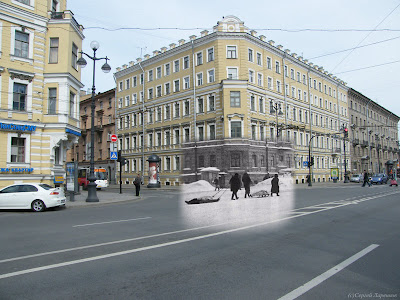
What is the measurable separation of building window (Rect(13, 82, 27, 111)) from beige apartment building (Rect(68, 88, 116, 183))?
3328cm

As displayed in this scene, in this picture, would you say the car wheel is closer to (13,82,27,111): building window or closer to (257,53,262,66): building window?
(13,82,27,111): building window

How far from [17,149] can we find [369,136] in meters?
77.7

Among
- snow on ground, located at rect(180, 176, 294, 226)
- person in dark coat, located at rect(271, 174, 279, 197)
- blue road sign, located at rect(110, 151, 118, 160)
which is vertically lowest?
snow on ground, located at rect(180, 176, 294, 226)

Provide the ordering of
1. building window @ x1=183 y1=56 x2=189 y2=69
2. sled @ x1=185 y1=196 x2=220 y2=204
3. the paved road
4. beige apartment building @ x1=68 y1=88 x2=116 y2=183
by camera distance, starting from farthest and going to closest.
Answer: beige apartment building @ x1=68 y1=88 x2=116 y2=183 < building window @ x1=183 y1=56 x2=189 y2=69 < sled @ x1=185 y1=196 x2=220 y2=204 < the paved road

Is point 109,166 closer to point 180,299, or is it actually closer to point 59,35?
point 59,35

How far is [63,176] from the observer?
928 inches

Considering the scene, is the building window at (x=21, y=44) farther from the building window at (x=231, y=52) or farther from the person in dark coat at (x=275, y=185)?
the building window at (x=231, y=52)

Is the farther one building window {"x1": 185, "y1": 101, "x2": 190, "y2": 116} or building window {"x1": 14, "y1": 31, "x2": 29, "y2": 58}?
building window {"x1": 185, "y1": 101, "x2": 190, "y2": 116}

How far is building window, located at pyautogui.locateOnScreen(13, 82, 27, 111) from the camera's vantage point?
21500 mm

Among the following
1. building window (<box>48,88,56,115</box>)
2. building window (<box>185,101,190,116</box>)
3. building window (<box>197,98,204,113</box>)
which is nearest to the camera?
building window (<box>48,88,56,115</box>)

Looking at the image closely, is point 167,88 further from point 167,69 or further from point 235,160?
point 235,160

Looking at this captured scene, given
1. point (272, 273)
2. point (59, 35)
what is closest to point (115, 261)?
point (272, 273)

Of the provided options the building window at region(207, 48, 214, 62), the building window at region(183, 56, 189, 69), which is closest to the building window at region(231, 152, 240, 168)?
the building window at region(207, 48, 214, 62)

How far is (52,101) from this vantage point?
22984 millimetres
